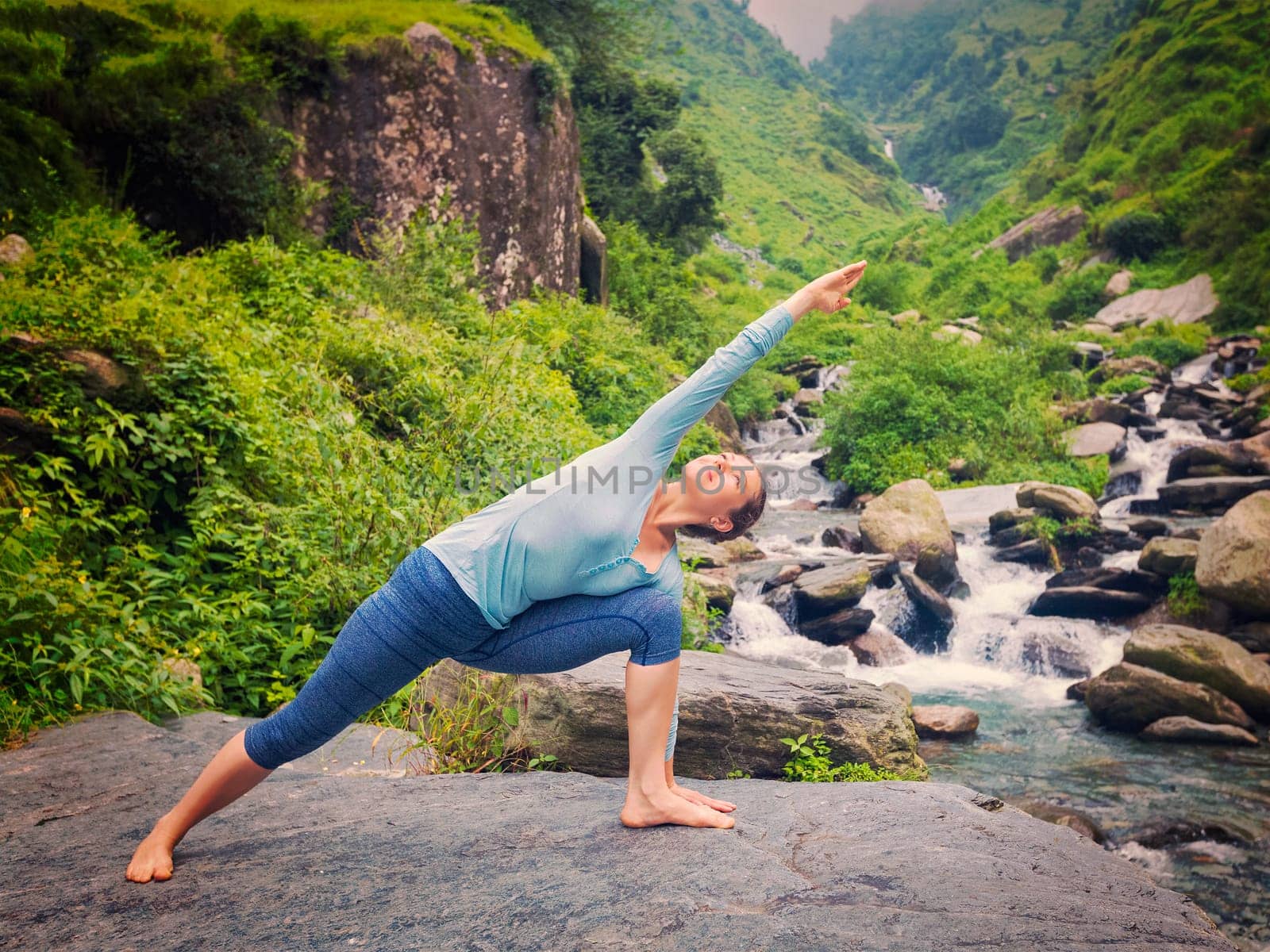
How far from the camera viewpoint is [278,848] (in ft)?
8.52

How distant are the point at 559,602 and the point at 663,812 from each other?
708 millimetres

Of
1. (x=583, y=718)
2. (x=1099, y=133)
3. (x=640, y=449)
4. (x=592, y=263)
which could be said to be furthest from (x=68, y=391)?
(x=1099, y=133)

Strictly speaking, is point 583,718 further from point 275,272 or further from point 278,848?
point 275,272

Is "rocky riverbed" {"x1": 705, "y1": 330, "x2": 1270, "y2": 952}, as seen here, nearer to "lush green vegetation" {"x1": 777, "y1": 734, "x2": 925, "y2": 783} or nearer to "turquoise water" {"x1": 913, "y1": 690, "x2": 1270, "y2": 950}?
"turquoise water" {"x1": 913, "y1": 690, "x2": 1270, "y2": 950}

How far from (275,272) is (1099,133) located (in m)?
44.7

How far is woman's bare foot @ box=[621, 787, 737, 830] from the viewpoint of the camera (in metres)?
2.67

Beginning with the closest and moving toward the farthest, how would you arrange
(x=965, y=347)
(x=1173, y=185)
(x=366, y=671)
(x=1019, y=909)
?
(x=1019, y=909)
(x=366, y=671)
(x=965, y=347)
(x=1173, y=185)

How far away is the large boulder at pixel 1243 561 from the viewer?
31.7 feet

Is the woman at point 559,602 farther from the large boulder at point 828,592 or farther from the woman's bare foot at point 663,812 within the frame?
the large boulder at point 828,592

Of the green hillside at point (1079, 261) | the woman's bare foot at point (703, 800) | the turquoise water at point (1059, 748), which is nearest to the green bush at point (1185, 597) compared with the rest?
the turquoise water at point (1059, 748)

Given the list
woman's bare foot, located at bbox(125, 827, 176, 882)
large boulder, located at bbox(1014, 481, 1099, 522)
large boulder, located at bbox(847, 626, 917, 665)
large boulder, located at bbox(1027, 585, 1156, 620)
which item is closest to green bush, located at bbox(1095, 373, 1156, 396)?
large boulder, located at bbox(1014, 481, 1099, 522)

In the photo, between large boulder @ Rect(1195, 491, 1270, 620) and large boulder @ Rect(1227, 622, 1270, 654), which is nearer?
large boulder @ Rect(1227, 622, 1270, 654)

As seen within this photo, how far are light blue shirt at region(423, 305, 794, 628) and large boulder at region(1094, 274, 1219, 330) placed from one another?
2644 centimetres

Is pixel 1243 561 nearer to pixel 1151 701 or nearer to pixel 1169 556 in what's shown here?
pixel 1169 556
